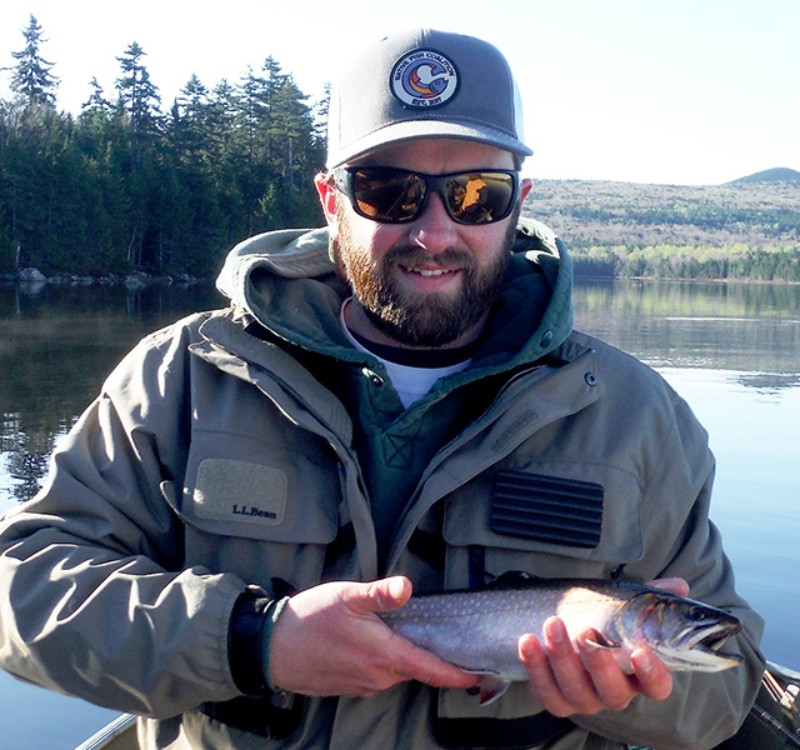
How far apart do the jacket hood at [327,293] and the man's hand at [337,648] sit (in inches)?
34.4

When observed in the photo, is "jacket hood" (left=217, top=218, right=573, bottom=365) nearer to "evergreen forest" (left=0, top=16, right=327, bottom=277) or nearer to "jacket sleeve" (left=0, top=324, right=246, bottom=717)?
"jacket sleeve" (left=0, top=324, right=246, bottom=717)

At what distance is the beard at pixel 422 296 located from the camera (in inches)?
128

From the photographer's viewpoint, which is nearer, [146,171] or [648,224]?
[146,171]

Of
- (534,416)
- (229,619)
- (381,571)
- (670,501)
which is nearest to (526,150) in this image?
(534,416)

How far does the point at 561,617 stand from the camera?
2615mm

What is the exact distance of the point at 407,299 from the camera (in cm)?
326

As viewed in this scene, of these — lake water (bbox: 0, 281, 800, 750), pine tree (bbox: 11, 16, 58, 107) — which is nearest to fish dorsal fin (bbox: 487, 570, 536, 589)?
lake water (bbox: 0, 281, 800, 750)

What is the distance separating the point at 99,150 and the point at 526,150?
223 feet

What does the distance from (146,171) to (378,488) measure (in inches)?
2660

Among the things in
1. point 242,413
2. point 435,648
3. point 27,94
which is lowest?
point 435,648

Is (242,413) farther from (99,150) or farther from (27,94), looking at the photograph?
(27,94)

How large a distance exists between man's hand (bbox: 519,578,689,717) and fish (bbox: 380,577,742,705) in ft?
0.13

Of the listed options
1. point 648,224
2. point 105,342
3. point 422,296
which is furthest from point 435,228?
point 648,224

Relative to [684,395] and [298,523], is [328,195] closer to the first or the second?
[298,523]
